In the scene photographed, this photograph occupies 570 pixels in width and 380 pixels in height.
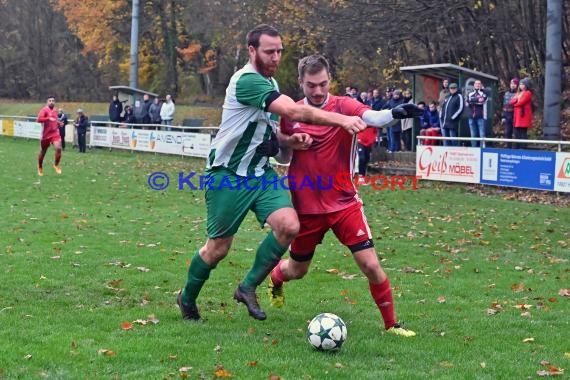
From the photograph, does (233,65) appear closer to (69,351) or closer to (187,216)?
(187,216)

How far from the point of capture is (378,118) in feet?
20.1

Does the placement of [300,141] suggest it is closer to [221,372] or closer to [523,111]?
[221,372]

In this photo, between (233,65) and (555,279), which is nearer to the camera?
(555,279)

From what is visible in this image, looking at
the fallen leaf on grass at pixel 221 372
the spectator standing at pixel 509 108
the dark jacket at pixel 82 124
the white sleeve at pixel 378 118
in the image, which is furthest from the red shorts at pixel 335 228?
the dark jacket at pixel 82 124

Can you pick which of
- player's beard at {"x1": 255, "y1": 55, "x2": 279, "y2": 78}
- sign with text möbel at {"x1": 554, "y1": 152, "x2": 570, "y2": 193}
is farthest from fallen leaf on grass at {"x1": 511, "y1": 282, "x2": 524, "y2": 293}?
sign with text möbel at {"x1": 554, "y1": 152, "x2": 570, "y2": 193}

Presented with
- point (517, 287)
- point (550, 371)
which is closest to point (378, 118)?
point (550, 371)

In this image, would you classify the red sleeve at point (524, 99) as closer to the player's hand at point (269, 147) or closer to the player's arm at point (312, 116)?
the player's hand at point (269, 147)

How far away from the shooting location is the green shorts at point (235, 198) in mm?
6527

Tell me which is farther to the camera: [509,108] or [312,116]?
[509,108]

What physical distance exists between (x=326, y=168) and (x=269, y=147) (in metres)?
0.50

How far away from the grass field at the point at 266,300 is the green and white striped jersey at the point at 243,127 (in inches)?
52.0

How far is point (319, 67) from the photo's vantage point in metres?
6.47

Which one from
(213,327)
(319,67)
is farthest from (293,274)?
(319,67)

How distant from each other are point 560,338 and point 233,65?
46.1 m
